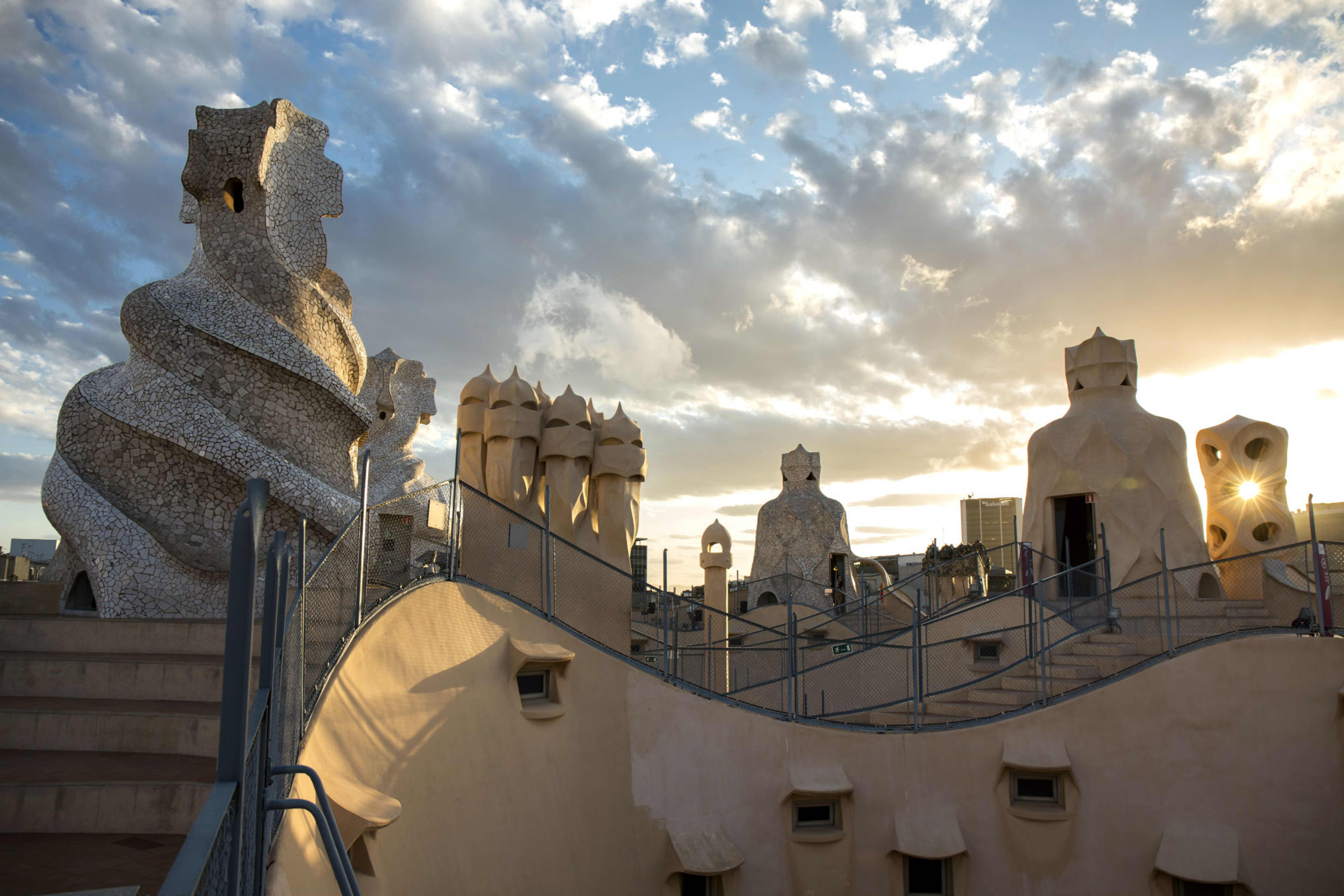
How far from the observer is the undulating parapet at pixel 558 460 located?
12.4 meters

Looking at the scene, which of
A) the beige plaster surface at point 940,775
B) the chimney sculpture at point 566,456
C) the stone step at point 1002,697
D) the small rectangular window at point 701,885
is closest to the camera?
the beige plaster surface at point 940,775

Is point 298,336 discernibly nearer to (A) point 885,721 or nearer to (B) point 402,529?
(B) point 402,529

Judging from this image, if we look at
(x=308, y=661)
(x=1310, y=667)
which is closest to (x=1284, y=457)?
(x=1310, y=667)

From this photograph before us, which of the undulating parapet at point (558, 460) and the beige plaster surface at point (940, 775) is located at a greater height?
the undulating parapet at point (558, 460)

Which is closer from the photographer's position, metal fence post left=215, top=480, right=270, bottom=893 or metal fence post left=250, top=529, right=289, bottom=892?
metal fence post left=215, top=480, right=270, bottom=893

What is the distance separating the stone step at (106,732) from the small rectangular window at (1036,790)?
8890 mm

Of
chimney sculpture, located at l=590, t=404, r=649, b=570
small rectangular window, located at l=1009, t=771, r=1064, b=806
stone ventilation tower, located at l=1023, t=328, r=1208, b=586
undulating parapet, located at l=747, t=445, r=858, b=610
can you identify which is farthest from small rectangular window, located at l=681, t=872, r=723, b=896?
undulating parapet, located at l=747, t=445, r=858, b=610

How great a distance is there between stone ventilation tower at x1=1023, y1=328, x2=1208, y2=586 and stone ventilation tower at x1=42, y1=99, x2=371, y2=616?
13.3 metres

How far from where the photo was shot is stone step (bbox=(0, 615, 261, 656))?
7184 mm

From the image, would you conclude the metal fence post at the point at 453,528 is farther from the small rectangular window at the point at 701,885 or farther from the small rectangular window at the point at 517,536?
the small rectangular window at the point at 701,885

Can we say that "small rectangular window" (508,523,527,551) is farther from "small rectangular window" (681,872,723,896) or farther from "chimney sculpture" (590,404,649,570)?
"small rectangular window" (681,872,723,896)

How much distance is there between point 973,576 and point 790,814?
11314mm

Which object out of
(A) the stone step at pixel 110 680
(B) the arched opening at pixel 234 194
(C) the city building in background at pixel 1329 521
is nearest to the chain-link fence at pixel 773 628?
(A) the stone step at pixel 110 680

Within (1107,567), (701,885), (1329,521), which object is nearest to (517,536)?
(701,885)
